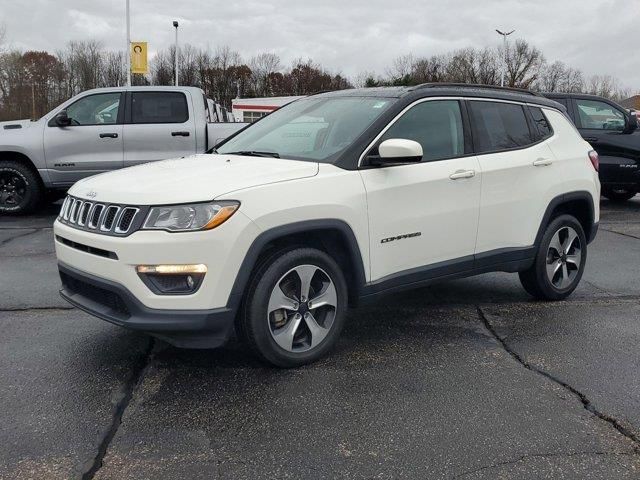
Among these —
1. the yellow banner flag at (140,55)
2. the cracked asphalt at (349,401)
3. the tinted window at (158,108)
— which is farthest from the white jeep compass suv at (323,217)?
the yellow banner flag at (140,55)

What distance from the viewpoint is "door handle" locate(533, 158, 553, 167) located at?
16.2 ft

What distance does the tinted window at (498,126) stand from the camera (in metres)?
4.69

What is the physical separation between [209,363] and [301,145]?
1.56 metres

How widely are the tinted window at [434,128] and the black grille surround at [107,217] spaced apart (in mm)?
1721

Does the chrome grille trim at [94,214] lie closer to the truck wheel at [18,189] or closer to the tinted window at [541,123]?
the tinted window at [541,123]

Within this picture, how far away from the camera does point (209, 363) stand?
3.85m

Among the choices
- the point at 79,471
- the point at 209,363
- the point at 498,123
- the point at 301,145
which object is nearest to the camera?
the point at 79,471

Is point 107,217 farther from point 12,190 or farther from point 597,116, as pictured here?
point 597,116

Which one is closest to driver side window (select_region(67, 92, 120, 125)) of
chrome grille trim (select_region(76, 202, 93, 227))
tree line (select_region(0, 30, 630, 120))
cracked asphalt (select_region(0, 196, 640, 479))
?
cracked asphalt (select_region(0, 196, 640, 479))

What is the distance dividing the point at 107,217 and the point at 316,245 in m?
1.23

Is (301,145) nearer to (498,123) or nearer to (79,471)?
(498,123)

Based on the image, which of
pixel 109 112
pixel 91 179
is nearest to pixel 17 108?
pixel 109 112

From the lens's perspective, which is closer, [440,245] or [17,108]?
[440,245]

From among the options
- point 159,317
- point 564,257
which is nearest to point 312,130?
point 159,317
